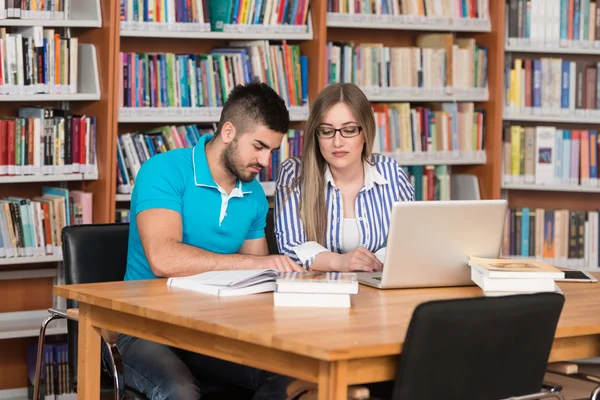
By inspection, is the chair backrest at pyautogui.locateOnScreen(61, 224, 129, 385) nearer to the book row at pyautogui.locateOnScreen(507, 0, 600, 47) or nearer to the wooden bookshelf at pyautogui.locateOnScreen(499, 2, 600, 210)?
the wooden bookshelf at pyautogui.locateOnScreen(499, 2, 600, 210)

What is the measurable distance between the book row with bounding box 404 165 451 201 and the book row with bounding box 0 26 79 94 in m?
1.76

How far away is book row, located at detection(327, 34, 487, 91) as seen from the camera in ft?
15.4

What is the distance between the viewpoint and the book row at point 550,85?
5039 mm

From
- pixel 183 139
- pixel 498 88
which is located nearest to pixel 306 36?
pixel 183 139

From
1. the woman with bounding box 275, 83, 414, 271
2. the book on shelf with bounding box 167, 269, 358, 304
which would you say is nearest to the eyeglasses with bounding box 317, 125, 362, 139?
the woman with bounding box 275, 83, 414, 271

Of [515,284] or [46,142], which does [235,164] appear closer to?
[515,284]

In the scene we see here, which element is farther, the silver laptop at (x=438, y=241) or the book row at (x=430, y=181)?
the book row at (x=430, y=181)

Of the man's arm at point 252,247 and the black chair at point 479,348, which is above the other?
the man's arm at point 252,247

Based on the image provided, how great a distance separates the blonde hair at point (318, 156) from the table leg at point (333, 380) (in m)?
1.30

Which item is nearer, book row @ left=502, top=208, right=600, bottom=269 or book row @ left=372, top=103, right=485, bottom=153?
book row @ left=372, top=103, right=485, bottom=153

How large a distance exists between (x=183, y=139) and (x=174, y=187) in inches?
57.9

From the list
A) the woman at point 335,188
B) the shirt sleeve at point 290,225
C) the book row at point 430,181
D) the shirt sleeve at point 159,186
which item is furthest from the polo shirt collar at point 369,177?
the book row at point 430,181

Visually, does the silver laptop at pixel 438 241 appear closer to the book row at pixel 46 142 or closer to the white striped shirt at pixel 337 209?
the white striped shirt at pixel 337 209

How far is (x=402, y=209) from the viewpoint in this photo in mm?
2469
